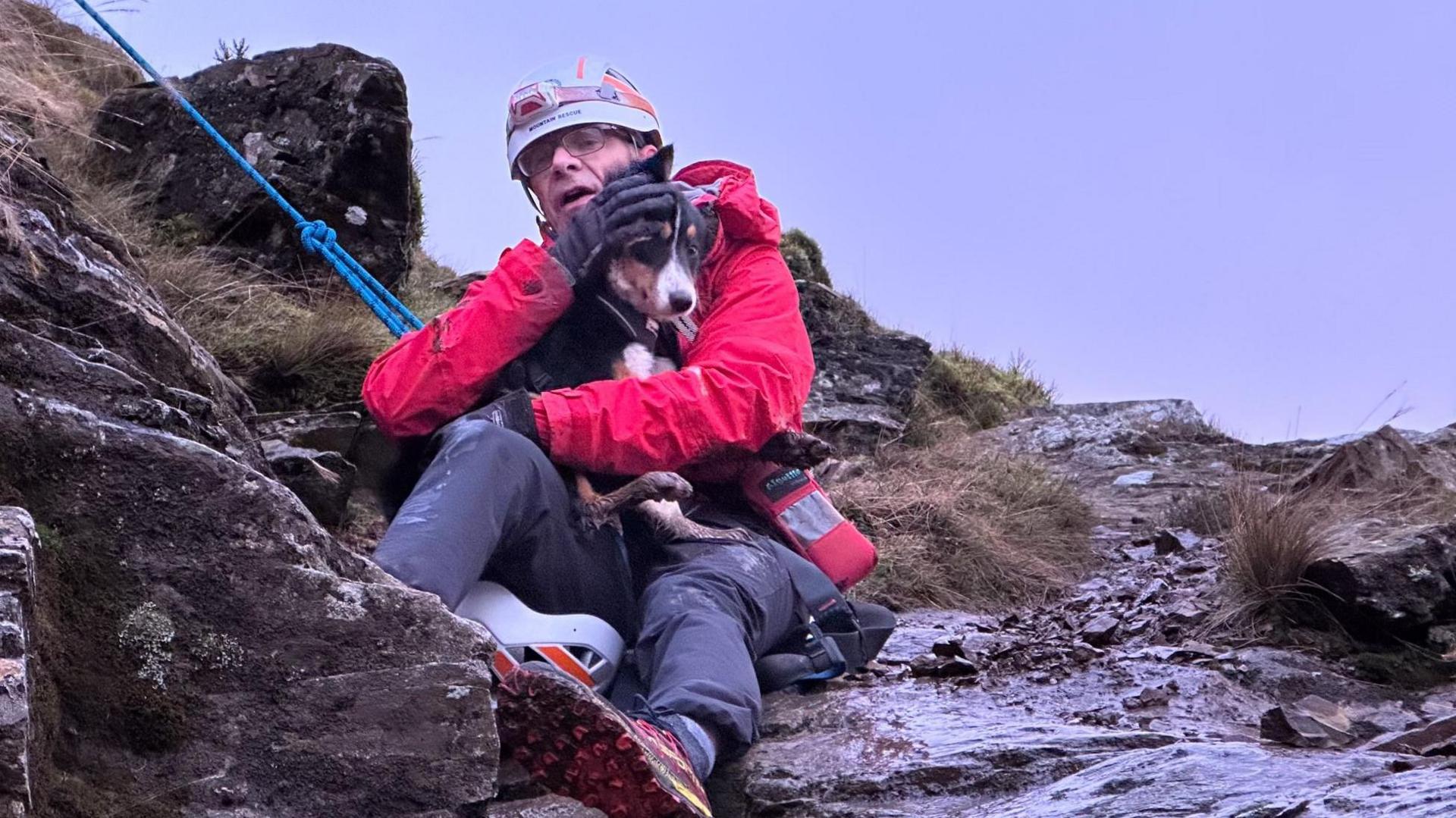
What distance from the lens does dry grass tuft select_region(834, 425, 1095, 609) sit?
7.16m

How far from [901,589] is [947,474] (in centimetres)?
207

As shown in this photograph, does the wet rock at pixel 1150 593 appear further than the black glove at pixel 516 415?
Yes

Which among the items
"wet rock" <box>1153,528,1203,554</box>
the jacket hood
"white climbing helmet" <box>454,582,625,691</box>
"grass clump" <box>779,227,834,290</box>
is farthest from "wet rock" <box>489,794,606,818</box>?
"grass clump" <box>779,227,834,290</box>

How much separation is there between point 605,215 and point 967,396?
28.8 feet

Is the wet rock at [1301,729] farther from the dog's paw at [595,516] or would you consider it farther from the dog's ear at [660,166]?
the dog's ear at [660,166]

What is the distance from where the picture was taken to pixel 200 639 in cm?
256

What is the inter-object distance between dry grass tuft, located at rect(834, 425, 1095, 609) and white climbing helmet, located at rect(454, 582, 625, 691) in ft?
10.5

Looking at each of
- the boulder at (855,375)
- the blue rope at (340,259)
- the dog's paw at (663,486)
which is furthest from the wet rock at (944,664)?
the boulder at (855,375)

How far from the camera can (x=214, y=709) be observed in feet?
8.28

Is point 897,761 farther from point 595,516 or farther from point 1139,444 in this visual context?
point 1139,444

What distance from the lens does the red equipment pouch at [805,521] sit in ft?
14.3

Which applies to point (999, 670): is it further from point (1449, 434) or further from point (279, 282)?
point (1449, 434)

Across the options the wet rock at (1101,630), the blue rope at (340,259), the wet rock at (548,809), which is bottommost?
the wet rock at (548,809)

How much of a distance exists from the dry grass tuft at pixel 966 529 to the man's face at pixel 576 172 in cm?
279
